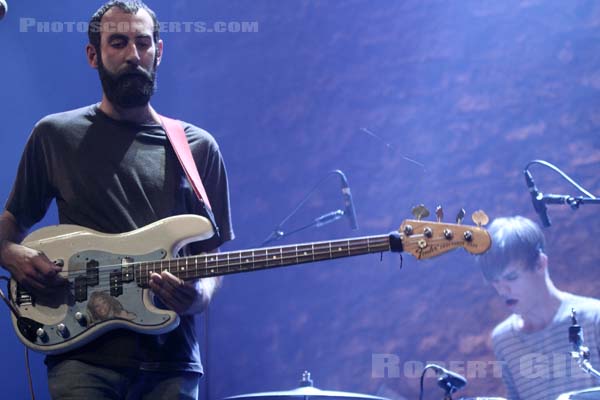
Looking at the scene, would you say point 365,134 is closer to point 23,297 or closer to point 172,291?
point 172,291

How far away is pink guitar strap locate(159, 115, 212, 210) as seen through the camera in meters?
2.63

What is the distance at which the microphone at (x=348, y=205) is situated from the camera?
13.8ft

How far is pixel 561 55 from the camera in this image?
4363 millimetres

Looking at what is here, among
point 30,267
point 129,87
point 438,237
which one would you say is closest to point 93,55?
point 129,87

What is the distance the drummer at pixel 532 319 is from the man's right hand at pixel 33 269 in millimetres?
2441

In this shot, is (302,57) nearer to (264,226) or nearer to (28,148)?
(264,226)

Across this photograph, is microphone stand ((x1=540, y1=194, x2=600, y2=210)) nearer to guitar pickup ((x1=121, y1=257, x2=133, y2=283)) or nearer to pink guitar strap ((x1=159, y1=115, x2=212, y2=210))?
pink guitar strap ((x1=159, y1=115, x2=212, y2=210))

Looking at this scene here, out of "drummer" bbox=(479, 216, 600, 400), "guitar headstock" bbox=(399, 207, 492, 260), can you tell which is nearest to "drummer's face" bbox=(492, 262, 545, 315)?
"drummer" bbox=(479, 216, 600, 400)

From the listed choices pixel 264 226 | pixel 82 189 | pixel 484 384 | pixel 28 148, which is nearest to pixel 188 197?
pixel 82 189

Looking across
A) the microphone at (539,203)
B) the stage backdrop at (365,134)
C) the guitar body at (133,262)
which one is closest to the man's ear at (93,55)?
the guitar body at (133,262)

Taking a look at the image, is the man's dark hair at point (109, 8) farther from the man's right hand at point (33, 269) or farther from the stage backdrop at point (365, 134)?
the stage backdrop at point (365, 134)

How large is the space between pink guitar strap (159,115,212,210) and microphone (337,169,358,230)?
5.23 feet

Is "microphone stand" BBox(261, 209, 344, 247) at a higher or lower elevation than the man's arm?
higher

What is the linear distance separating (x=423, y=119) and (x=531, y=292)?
1.17 meters
